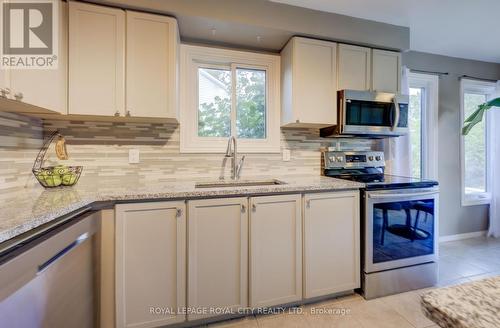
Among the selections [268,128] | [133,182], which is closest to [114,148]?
[133,182]

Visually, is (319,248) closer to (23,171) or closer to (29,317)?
(29,317)

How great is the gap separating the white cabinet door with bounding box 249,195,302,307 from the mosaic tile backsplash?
70 cm

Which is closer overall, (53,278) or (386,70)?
(53,278)

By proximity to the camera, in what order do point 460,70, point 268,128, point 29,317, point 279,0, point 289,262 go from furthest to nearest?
point 460,70, point 268,128, point 279,0, point 289,262, point 29,317

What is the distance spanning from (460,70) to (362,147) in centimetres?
194

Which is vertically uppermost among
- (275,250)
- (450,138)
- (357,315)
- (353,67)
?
(353,67)

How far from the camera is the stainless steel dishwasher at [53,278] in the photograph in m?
0.77

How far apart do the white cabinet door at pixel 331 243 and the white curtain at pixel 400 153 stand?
1.15m

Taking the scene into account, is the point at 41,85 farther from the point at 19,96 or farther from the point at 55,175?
the point at 55,175

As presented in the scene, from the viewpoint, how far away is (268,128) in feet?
7.78

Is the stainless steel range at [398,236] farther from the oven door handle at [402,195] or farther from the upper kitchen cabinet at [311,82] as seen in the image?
the upper kitchen cabinet at [311,82]

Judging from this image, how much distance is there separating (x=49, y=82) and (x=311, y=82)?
1.95m

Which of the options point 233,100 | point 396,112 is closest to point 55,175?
point 233,100

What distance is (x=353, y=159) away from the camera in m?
2.47
